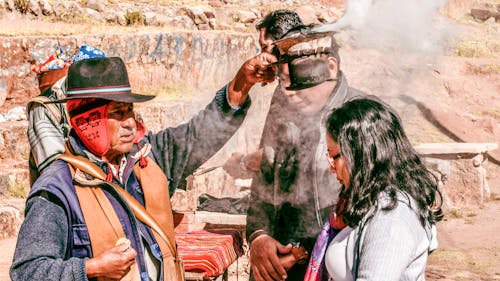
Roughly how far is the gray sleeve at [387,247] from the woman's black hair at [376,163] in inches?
2.5

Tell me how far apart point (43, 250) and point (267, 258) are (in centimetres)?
115

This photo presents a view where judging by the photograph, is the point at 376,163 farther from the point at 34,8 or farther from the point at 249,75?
the point at 34,8

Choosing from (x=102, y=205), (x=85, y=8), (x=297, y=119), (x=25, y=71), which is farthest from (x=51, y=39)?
(x=102, y=205)

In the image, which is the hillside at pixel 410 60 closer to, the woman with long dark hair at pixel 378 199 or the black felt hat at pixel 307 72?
the black felt hat at pixel 307 72

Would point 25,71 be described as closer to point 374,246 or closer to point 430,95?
point 430,95

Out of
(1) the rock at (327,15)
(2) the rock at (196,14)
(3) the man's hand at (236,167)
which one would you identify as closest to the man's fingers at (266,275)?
(3) the man's hand at (236,167)

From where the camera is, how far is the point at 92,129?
231 cm

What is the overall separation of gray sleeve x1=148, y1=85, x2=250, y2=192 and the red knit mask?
0.40 meters

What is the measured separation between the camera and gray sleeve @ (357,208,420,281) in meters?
1.92

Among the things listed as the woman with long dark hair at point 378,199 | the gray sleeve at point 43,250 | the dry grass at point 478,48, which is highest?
the woman with long dark hair at point 378,199

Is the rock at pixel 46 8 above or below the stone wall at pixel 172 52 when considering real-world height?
above

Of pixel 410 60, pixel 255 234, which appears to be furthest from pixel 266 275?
pixel 410 60

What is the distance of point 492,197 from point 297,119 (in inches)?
280

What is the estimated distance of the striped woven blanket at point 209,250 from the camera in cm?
317
